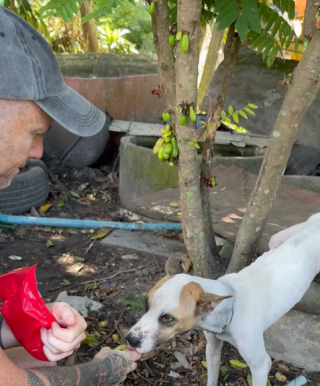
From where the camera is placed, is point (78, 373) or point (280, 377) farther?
point (280, 377)

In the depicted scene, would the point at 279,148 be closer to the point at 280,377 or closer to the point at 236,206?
the point at 236,206

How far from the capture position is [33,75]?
1.72 metres

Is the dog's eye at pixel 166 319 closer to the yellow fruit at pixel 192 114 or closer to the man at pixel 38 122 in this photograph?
the man at pixel 38 122

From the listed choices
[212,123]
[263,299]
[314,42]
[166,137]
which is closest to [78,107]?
[166,137]

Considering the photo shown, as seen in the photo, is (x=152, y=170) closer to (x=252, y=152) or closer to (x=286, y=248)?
(x=252, y=152)

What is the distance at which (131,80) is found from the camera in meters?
7.57

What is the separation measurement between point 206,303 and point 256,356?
1.78 feet

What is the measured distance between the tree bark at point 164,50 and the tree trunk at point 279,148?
67 cm

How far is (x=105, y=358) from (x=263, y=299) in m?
0.96

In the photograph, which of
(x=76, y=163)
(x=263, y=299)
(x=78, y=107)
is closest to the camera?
(x=78, y=107)

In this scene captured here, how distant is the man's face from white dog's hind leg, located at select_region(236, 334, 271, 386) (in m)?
1.52

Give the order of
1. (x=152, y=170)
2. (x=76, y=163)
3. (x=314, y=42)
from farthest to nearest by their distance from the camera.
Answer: (x=76, y=163) → (x=152, y=170) → (x=314, y=42)

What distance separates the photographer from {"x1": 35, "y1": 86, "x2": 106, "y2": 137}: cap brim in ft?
6.04

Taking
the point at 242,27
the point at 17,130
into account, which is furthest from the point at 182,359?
the point at 242,27
